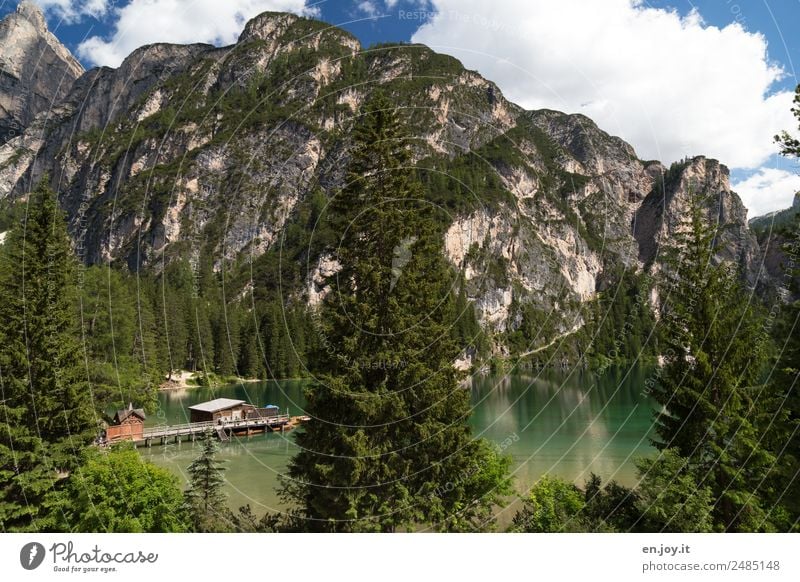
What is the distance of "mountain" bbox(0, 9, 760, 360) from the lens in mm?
119812

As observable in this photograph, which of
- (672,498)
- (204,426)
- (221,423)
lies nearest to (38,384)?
(672,498)

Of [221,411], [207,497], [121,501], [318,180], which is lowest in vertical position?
[221,411]

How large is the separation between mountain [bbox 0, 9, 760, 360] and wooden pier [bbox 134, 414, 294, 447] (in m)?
60.3

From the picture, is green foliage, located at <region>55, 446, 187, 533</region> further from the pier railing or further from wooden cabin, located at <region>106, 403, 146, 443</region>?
wooden cabin, located at <region>106, 403, 146, 443</region>

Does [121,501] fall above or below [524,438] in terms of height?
above

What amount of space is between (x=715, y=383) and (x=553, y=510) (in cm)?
414

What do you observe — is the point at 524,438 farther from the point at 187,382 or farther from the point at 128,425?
the point at 187,382

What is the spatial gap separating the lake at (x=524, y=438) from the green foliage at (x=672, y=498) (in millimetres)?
1436

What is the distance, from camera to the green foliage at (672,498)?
850cm

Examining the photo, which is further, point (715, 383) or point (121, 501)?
point (121, 501)

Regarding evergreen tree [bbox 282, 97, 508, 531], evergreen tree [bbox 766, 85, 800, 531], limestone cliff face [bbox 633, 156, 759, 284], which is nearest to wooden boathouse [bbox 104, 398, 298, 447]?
evergreen tree [bbox 282, 97, 508, 531]

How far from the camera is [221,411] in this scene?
38625mm

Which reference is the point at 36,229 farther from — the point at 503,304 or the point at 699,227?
the point at 503,304

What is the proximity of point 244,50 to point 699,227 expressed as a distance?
17694 cm
